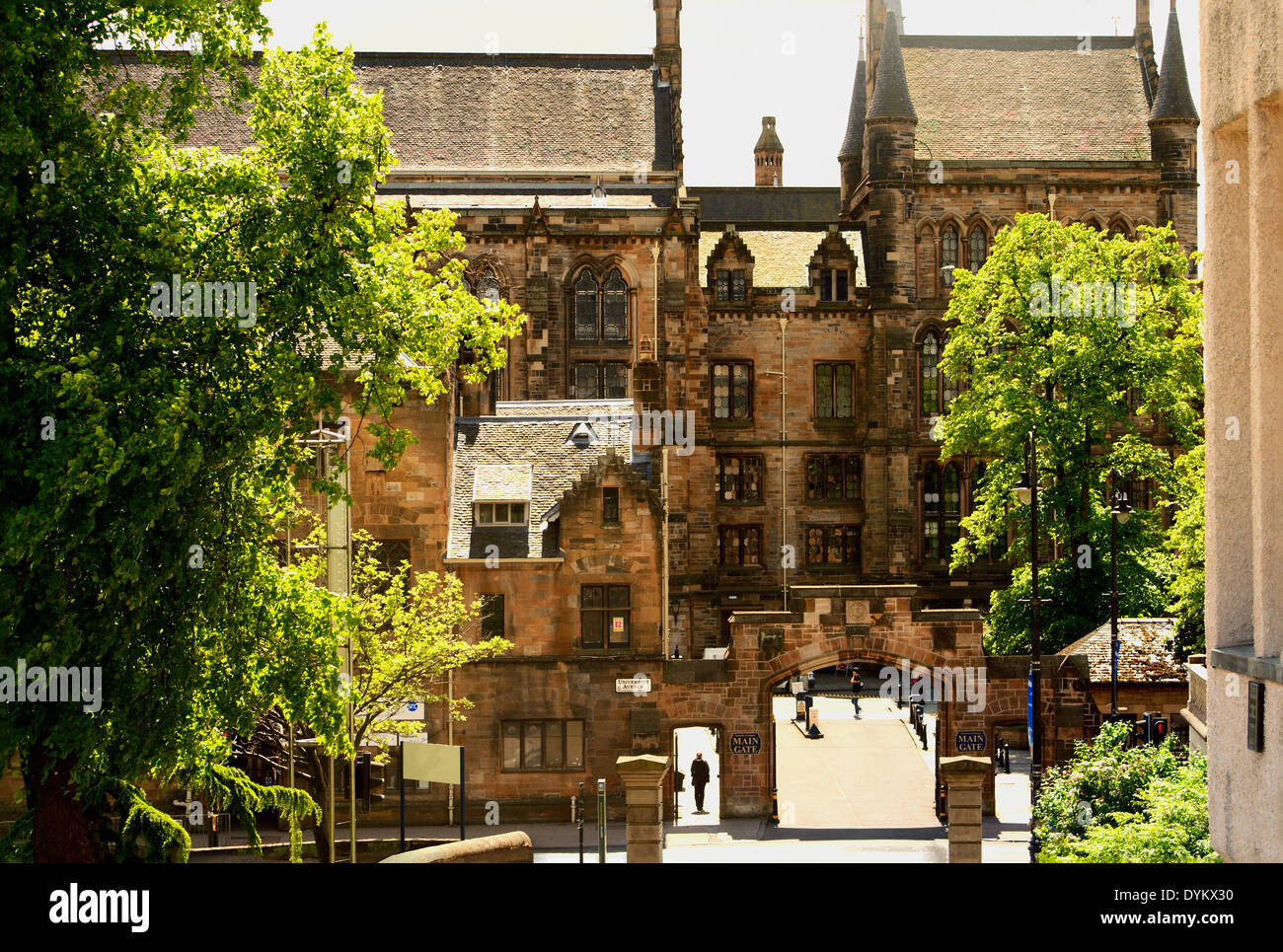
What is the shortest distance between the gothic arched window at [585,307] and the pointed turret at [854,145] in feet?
52.8

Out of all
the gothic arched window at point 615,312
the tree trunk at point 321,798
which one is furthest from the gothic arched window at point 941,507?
the tree trunk at point 321,798

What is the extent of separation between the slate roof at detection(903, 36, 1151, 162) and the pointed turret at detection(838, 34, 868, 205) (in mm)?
3986

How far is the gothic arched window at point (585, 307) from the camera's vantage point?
54.5 metres

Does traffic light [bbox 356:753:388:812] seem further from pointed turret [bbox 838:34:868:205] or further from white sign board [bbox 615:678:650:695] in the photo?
pointed turret [bbox 838:34:868:205]

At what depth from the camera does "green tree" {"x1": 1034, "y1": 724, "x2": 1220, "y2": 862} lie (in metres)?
15.3

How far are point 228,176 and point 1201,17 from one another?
10.0m

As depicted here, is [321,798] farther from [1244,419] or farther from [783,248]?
[783,248]

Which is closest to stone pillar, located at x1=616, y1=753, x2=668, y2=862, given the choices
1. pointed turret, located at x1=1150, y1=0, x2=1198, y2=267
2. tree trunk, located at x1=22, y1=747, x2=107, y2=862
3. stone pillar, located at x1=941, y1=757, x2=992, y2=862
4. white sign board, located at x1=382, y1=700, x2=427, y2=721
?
stone pillar, located at x1=941, y1=757, x2=992, y2=862

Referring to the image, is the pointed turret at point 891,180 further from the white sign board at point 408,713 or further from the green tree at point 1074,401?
the white sign board at point 408,713

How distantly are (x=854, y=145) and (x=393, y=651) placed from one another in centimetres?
4306

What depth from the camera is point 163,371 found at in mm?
14523

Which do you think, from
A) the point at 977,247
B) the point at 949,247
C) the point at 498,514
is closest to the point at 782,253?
the point at 949,247

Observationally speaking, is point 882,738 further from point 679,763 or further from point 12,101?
point 12,101
